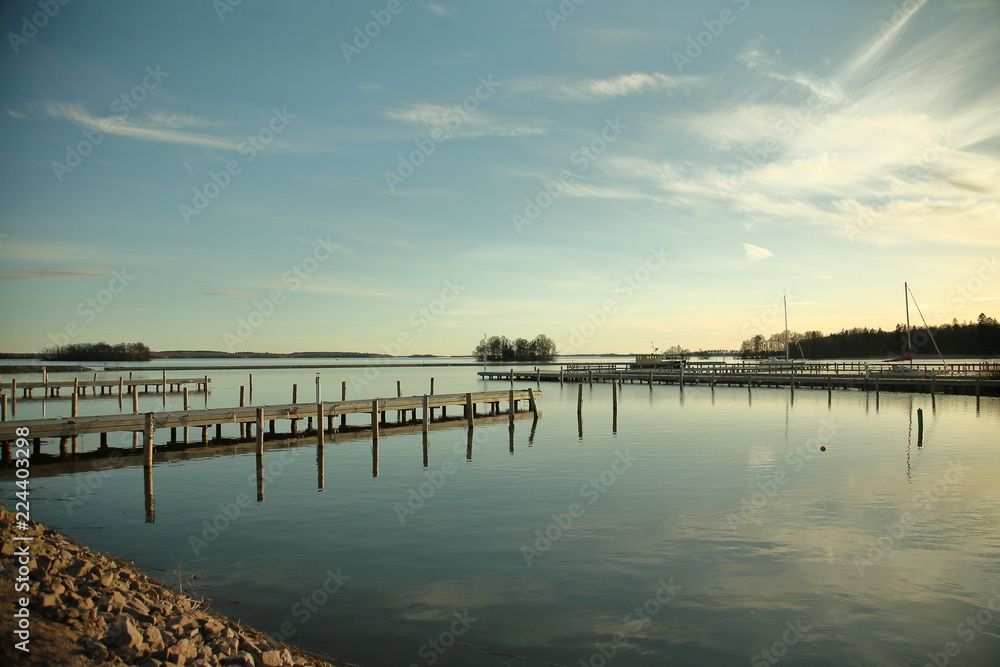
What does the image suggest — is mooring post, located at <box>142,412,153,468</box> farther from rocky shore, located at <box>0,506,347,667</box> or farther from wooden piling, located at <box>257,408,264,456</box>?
rocky shore, located at <box>0,506,347,667</box>

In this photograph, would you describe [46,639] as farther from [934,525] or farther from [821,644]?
[934,525]

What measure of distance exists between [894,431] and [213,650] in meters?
34.4

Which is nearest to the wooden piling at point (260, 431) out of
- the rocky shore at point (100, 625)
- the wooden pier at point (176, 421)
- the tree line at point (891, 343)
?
the wooden pier at point (176, 421)

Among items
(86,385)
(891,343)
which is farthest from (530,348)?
(86,385)

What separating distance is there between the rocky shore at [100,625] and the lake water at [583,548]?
5.11 ft

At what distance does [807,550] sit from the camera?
1294 cm

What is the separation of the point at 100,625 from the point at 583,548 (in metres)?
8.81

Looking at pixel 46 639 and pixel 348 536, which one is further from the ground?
pixel 46 639

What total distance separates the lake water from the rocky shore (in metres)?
1.56

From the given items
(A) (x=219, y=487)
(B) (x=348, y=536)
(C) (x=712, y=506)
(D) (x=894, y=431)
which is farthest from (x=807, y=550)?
(D) (x=894, y=431)

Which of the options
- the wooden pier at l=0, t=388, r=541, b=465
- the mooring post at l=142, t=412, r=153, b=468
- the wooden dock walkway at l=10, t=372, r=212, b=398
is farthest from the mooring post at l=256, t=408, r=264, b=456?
the wooden dock walkway at l=10, t=372, r=212, b=398

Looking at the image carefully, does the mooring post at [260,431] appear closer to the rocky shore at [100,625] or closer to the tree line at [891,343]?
the rocky shore at [100,625]

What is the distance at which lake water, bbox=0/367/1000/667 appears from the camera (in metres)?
9.11

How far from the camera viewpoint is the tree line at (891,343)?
458 feet
